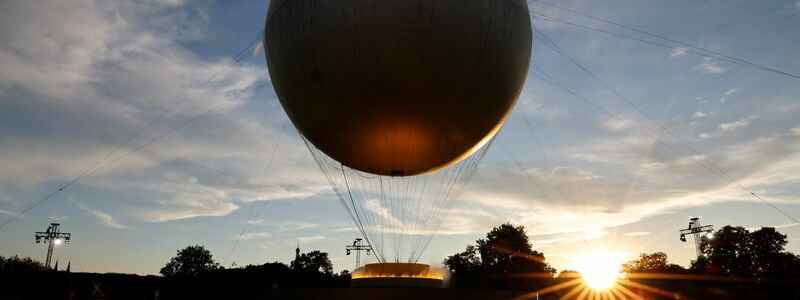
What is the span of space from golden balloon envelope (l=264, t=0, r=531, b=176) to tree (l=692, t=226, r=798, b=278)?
6568 centimetres

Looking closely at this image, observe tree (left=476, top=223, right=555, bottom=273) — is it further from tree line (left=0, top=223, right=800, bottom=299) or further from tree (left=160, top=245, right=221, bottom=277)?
tree (left=160, top=245, right=221, bottom=277)

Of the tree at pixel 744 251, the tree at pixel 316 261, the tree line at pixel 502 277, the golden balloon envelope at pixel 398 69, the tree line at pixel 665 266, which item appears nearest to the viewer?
the golden balloon envelope at pixel 398 69

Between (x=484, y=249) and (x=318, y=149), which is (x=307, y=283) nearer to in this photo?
(x=484, y=249)

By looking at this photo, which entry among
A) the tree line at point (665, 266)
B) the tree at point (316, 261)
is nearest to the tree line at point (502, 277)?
the tree line at point (665, 266)

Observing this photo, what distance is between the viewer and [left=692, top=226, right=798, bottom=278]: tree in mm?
63219

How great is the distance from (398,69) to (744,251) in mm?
75425

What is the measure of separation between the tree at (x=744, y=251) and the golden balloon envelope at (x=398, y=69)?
6568 centimetres

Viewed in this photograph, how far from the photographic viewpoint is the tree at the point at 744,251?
6322 cm

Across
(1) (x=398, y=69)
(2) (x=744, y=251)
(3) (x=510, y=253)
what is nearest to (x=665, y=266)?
(2) (x=744, y=251)

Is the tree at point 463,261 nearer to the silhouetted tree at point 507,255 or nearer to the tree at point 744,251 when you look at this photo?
the silhouetted tree at point 507,255

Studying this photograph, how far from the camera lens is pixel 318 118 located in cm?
1252

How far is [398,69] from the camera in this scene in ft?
35.4

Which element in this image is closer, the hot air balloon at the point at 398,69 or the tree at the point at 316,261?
the hot air balloon at the point at 398,69

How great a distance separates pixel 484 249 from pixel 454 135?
59.7 m
